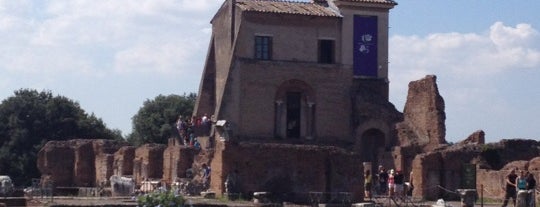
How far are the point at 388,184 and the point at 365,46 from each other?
14.5 m

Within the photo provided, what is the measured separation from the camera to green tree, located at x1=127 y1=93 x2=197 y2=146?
79.4 metres

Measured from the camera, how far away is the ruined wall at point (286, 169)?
36.4 metres

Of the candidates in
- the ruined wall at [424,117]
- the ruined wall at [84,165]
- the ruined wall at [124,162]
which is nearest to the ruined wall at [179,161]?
the ruined wall at [124,162]

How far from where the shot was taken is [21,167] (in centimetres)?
6669

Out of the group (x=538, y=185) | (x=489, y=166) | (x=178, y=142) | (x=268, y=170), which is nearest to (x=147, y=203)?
(x=268, y=170)

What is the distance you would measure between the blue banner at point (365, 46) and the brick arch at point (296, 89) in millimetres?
2395

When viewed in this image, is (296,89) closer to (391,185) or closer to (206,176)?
(206,176)

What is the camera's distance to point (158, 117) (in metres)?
80.9

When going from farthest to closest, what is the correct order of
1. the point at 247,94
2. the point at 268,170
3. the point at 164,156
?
1. the point at 247,94
2. the point at 164,156
3. the point at 268,170

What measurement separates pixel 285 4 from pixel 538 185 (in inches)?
765

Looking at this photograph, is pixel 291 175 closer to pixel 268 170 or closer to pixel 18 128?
pixel 268 170

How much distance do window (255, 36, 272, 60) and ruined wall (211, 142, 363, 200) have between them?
15990mm

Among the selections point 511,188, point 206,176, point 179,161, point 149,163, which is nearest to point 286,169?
point 206,176

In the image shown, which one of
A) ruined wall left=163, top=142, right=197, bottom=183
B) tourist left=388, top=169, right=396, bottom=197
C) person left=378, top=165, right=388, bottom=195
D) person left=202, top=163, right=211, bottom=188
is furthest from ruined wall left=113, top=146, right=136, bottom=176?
tourist left=388, top=169, right=396, bottom=197
